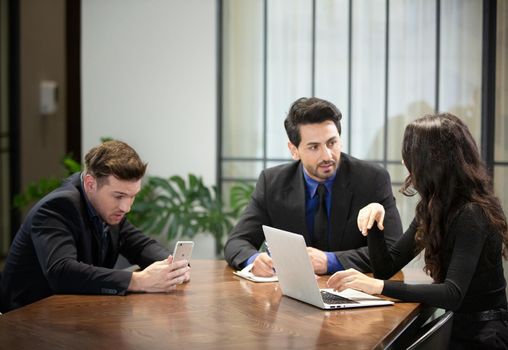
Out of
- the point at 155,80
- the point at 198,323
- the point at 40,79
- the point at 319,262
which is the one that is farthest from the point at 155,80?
the point at 198,323

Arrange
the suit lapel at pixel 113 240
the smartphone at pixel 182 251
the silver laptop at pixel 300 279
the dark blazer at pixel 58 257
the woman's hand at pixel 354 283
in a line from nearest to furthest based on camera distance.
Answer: the silver laptop at pixel 300 279 → the woman's hand at pixel 354 283 → the dark blazer at pixel 58 257 → the smartphone at pixel 182 251 → the suit lapel at pixel 113 240

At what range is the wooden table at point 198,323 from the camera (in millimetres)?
2717

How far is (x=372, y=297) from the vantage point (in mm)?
3371

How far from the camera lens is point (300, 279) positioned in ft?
10.7

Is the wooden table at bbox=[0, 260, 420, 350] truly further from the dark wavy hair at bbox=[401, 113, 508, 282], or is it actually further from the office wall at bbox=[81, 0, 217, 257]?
the office wall at bbox=[81, 0, 217, 257]

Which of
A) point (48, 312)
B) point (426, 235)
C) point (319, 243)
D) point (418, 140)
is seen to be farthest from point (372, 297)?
point (48, 312)

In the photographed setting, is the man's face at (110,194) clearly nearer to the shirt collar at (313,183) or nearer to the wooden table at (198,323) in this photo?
the wooden table at (198,323)

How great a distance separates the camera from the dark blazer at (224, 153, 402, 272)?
423 centimetres

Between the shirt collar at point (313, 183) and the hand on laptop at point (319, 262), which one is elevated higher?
the shirt collar at point (313, 183)

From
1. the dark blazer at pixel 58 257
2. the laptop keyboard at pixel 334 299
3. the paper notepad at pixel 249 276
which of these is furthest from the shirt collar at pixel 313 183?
the dark blazer at pixel 58 257

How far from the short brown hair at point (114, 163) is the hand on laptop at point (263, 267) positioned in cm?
63

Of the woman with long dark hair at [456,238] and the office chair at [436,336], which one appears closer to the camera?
the office chair at [436,336]

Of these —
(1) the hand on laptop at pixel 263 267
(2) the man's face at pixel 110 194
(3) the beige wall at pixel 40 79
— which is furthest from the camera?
(3) the beige wall at pixel 40 79

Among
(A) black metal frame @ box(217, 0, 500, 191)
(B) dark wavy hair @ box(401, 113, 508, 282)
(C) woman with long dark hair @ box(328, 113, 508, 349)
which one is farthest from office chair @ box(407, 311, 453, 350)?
(A) black metal frame @ box(217, 0, 500, 191)
